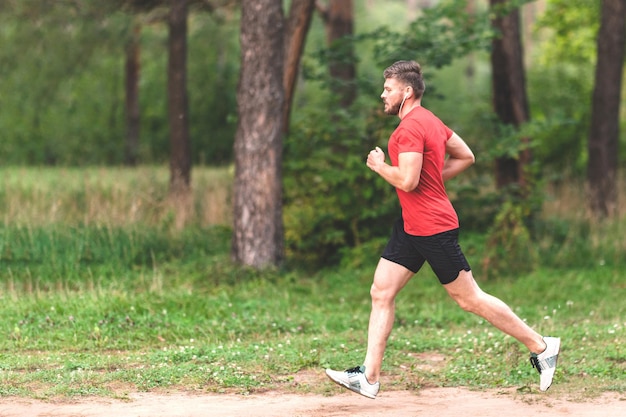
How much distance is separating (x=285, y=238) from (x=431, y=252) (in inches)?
264

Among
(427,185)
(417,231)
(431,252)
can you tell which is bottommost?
(431,252)

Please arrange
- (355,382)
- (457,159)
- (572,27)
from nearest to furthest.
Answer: (355,382) < (457,159) < (572,27)

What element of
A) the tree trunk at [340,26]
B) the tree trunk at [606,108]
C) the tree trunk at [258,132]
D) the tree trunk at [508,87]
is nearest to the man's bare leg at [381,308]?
the tree trunk at [258,132]

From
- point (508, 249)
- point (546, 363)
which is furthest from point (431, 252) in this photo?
point (508, 249)

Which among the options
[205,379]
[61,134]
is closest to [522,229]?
[205,379]

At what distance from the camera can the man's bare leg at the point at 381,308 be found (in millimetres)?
6777

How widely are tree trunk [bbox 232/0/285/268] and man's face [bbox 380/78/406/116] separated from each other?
526cm

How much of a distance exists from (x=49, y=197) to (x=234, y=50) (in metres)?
Result: 15.3

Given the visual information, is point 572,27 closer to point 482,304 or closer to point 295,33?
point 295,33

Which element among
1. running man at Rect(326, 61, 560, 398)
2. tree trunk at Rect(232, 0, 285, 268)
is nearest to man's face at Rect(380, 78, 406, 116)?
running man at Rect(326, 61, 560, 398)

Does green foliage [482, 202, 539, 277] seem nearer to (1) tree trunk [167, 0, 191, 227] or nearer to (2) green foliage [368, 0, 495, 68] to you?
(2) green foliage [368, 0, 495, 68]

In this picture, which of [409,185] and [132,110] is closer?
[409,185]

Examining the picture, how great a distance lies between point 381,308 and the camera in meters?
6.82

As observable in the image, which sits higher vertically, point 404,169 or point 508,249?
point 404,169
